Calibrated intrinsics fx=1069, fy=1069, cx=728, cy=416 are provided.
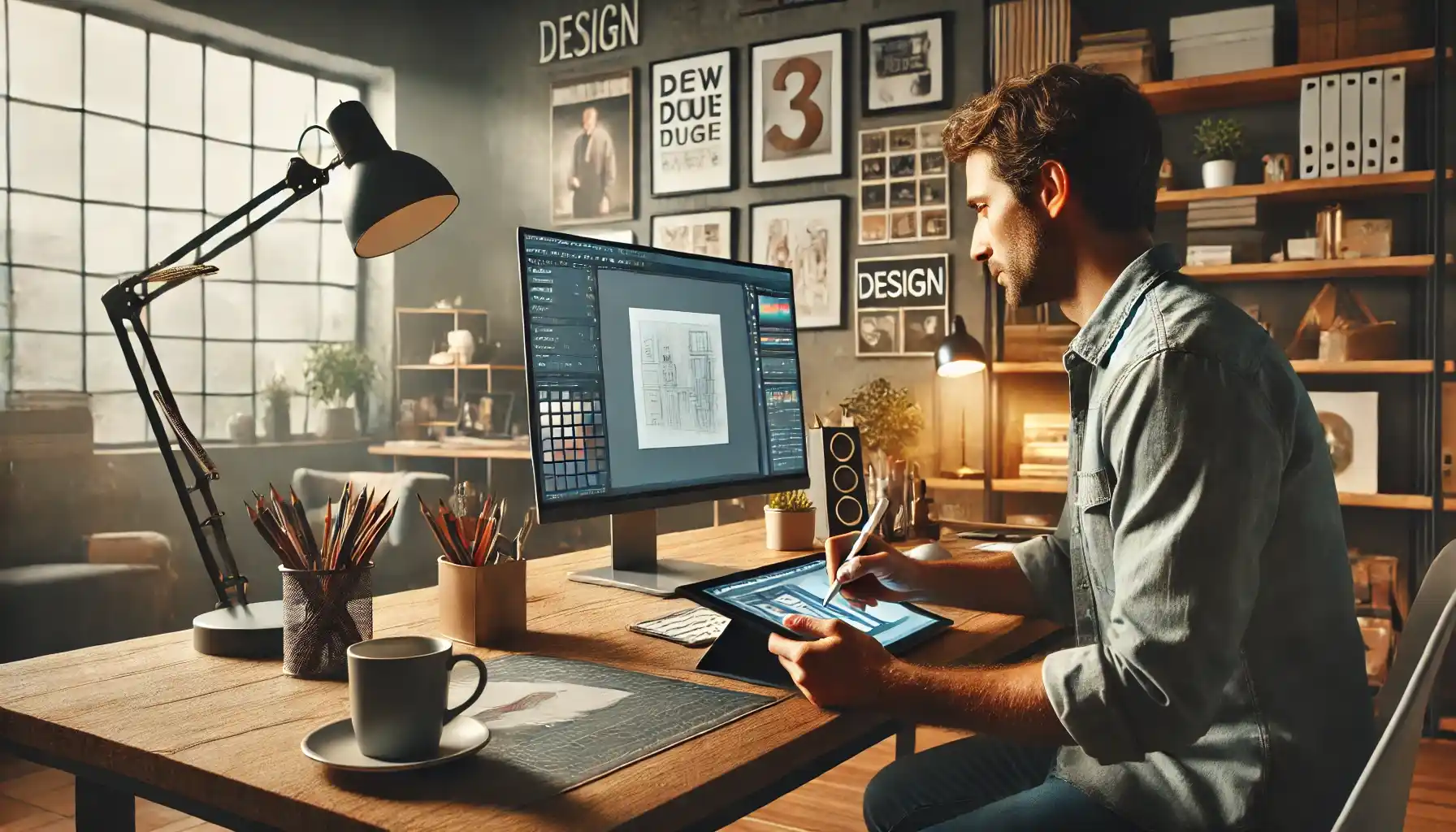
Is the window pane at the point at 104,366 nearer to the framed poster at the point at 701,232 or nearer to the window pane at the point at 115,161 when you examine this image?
the window pane at the point at 115,161

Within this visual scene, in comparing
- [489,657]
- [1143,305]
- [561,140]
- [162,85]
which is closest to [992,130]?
[1143,305]

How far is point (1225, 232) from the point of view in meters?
3.60

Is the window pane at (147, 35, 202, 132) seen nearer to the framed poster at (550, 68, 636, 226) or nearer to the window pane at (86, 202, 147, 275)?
the window pane at (86, 202, 147, 275)

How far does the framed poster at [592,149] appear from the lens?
5.07 meters

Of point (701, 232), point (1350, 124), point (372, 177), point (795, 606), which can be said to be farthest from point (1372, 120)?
point (372, 177)

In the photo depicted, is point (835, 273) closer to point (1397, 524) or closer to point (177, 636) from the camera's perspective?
point (1397, 524)

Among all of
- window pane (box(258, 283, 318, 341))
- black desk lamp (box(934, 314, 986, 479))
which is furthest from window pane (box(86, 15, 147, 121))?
black desk lamp (box(934, 314, 986, 479))

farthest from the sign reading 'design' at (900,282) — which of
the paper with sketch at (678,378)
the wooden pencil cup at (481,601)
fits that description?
the wooden pencil cup at (481,601)

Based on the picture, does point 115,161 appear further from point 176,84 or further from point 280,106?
point 280,106

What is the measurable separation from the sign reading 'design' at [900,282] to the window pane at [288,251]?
2970 mm

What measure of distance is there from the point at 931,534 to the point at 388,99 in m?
4.72

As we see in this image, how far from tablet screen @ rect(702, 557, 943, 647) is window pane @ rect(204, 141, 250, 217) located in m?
4.61

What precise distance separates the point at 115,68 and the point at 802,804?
4.39 meters

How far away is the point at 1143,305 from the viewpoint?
107 cm
